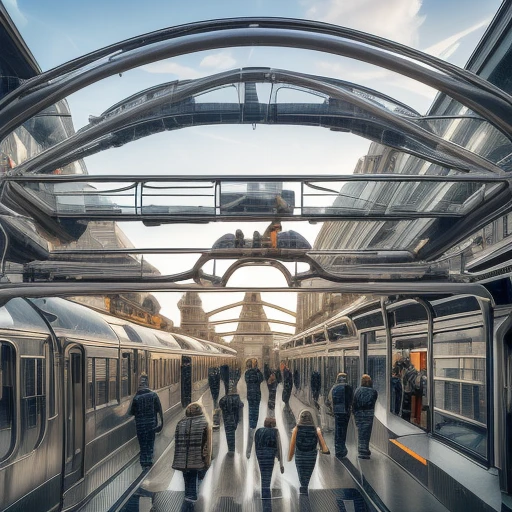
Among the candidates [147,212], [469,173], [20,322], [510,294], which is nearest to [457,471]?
[510,294]

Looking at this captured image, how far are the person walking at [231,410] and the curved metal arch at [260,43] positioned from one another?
371 centimetres

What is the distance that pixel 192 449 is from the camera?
7102 mm

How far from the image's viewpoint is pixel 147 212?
6.52 m

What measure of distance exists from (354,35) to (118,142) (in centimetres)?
288

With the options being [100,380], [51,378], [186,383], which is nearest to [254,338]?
[186,383]

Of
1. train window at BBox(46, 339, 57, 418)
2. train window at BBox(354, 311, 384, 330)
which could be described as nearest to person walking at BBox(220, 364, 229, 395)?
train window at BBox(354, 311, 384, 330)

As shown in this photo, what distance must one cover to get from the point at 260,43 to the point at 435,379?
463 centimetres

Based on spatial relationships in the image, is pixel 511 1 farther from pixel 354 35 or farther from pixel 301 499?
pixel 301 499

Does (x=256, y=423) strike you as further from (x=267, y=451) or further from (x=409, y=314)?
(x=409, y=314)

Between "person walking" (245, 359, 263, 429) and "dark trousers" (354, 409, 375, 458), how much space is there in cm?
112

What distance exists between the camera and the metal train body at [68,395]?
266 inches

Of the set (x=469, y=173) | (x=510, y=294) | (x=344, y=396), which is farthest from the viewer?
(x=344, y=396)

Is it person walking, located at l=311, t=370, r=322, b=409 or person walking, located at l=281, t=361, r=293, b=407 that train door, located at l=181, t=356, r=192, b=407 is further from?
person walking, located at l=311, t=370, r=322, b=409

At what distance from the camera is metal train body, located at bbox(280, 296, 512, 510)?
7.00 metres
